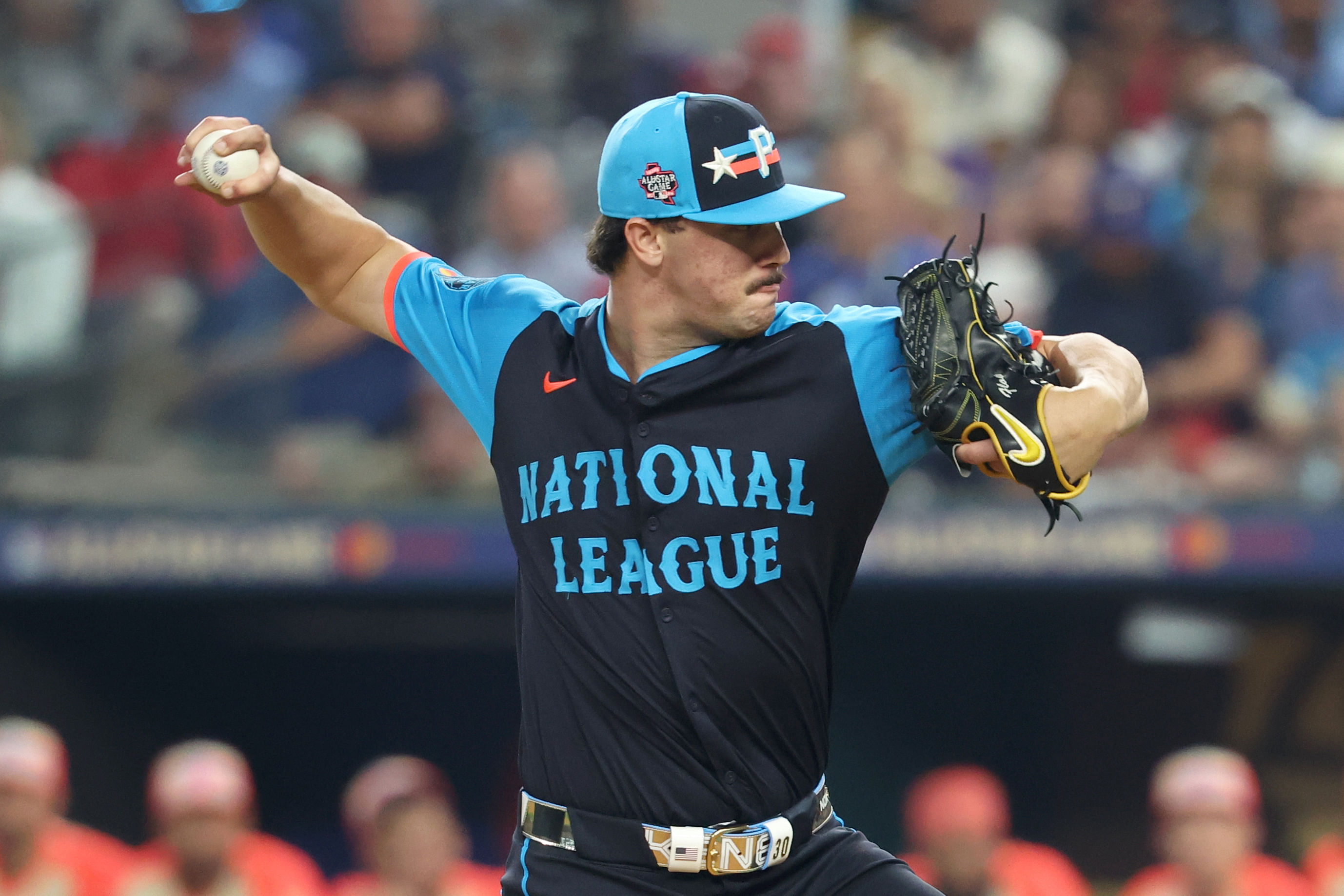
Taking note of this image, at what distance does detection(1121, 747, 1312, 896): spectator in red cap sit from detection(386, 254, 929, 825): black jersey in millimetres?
3317

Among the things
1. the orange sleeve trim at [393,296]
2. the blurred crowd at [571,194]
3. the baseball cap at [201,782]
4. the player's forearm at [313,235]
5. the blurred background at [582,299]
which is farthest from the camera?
the baseball cap at [201,782]

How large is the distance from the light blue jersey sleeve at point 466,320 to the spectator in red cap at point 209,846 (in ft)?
10.7

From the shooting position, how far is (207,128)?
112 inches

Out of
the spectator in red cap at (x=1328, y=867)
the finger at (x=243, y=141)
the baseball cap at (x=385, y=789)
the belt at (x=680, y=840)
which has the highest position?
the finger at (x=243, y=141)

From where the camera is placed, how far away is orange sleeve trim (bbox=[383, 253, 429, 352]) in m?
3.09

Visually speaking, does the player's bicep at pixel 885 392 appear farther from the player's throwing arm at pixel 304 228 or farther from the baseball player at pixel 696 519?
the player's throwing arm at pixel 304 228

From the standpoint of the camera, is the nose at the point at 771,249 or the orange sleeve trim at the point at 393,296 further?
the orange sleeve trim at the point at 393,296

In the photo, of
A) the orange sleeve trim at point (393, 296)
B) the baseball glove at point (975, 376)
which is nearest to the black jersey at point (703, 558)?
the baseball glove at point (975, 376)

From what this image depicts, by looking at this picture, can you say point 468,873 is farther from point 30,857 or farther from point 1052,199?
point 1052,199

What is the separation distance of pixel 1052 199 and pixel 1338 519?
5.51 ft

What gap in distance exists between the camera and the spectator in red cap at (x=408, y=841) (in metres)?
5.83

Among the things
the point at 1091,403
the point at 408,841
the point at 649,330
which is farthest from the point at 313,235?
the point at 408,841

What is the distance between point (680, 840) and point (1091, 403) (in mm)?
950

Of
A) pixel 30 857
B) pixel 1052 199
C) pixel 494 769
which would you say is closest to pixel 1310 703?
pixel 1052 199
